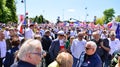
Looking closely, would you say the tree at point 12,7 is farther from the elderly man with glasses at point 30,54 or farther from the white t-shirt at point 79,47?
the elderly man with glasses at point 30,54

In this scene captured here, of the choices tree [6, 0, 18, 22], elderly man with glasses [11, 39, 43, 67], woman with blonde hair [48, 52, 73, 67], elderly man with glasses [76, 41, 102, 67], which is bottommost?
tree [6, 0, 18, 22]

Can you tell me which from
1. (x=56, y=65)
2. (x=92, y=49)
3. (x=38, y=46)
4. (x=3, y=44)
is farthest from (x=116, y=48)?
(x=38, y=46)

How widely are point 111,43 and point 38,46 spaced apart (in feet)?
28.8

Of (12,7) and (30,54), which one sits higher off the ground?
(30,54)

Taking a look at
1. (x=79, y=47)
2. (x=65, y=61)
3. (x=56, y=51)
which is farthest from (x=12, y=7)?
(x=65, y=61)

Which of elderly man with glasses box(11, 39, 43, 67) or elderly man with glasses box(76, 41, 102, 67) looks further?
elderly man with glasses box(76, 41, 102, 67)

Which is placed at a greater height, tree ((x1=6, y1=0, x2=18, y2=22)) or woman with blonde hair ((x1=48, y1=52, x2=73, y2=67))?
woman with blonde hair ((x1=48, y1=52, x2=73, y2=67))

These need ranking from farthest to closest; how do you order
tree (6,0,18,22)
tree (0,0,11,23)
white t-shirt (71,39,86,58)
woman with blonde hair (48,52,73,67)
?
tree (6,0,18,22)
tree (0,0,11,23)
white t-shirt (71,39,86,58)
woman with blonde hair (48,52,73,67)

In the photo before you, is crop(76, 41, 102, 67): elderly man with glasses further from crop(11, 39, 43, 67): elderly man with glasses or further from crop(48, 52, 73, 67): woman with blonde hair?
crop(11, 39, 43, 67): elderly man with glasses

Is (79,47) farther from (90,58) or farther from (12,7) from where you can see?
(12,7)

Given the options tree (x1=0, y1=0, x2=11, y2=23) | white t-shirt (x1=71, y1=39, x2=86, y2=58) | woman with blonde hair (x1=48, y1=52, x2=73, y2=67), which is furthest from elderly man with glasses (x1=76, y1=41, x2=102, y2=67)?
tree (x1=0, y1=0, x2=11, y2=23)

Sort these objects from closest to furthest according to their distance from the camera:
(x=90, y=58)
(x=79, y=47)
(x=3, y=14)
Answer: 1. (x=90, y=58)
2. (x=79, y=47)
3. (x=3, y=14)

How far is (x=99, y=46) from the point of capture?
11078 mm

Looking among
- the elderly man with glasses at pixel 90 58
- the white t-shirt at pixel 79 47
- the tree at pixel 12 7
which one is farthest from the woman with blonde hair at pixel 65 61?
the tree at pixel 12 7
